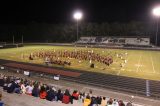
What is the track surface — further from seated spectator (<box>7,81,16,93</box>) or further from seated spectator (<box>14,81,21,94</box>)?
seated spectator (<box>7,81,16,93</box>)

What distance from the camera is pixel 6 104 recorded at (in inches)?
754

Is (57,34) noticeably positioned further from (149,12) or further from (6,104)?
(6,104)

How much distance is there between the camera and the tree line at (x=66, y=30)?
8044 cm

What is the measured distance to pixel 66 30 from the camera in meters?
91.6

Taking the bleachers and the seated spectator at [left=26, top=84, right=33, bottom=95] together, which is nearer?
the seated spectator at [left=26, top=84, right=33, bottom=95]

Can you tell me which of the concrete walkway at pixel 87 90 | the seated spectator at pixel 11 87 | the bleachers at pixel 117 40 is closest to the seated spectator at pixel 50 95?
the concrete walkway at pixel 87 90

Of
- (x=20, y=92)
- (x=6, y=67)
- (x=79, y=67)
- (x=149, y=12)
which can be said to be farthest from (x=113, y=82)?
(x=149, y=12)

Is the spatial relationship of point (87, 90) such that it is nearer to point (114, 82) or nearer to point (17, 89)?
point (114, 82)

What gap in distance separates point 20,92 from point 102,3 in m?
68.4

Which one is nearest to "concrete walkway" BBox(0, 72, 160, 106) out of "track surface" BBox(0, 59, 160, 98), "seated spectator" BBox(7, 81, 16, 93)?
"seated spectator" BBox(7, 81, 16, 93)

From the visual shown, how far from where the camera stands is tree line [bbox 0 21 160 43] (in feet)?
264

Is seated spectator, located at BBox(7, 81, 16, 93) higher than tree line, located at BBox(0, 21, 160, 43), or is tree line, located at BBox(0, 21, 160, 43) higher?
tree line, located at BBox(0, 21, 160, 43)

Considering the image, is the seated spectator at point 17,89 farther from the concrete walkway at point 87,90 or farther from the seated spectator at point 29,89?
the seated spectator at point 29,89

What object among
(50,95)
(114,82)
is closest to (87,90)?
(114,82)
